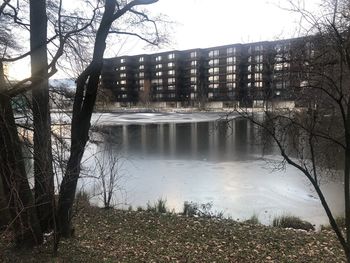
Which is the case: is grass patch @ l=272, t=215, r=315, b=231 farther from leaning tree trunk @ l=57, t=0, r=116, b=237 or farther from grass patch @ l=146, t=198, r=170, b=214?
leaning tree trunk @ l=57, t=0, r=116, b=237

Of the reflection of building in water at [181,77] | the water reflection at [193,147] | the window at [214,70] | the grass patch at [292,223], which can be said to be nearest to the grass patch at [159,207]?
the grass patch at [292,223]

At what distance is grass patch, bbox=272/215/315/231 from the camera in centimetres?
1146

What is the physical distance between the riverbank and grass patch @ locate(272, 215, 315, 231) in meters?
1.04

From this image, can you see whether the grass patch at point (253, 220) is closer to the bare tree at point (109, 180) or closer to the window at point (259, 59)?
the bare tree at point (109, 180)

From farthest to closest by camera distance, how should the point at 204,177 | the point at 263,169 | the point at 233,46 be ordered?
the point at 233,46, the point at 263,169, the point at 204,177

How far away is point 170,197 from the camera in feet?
49.9

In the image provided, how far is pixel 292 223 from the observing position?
1160 cm

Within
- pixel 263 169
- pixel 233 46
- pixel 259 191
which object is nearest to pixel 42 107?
pixel 259 191

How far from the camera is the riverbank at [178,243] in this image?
23.7 ft

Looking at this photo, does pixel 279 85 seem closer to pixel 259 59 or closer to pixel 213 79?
pixel 259 59

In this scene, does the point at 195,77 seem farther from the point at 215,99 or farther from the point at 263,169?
the point at 263,169

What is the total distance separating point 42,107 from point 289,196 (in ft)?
33.3

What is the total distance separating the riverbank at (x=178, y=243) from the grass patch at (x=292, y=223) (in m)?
1.04

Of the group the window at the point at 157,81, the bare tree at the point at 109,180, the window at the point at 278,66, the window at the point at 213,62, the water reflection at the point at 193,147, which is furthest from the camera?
the window at the point at 157,81
